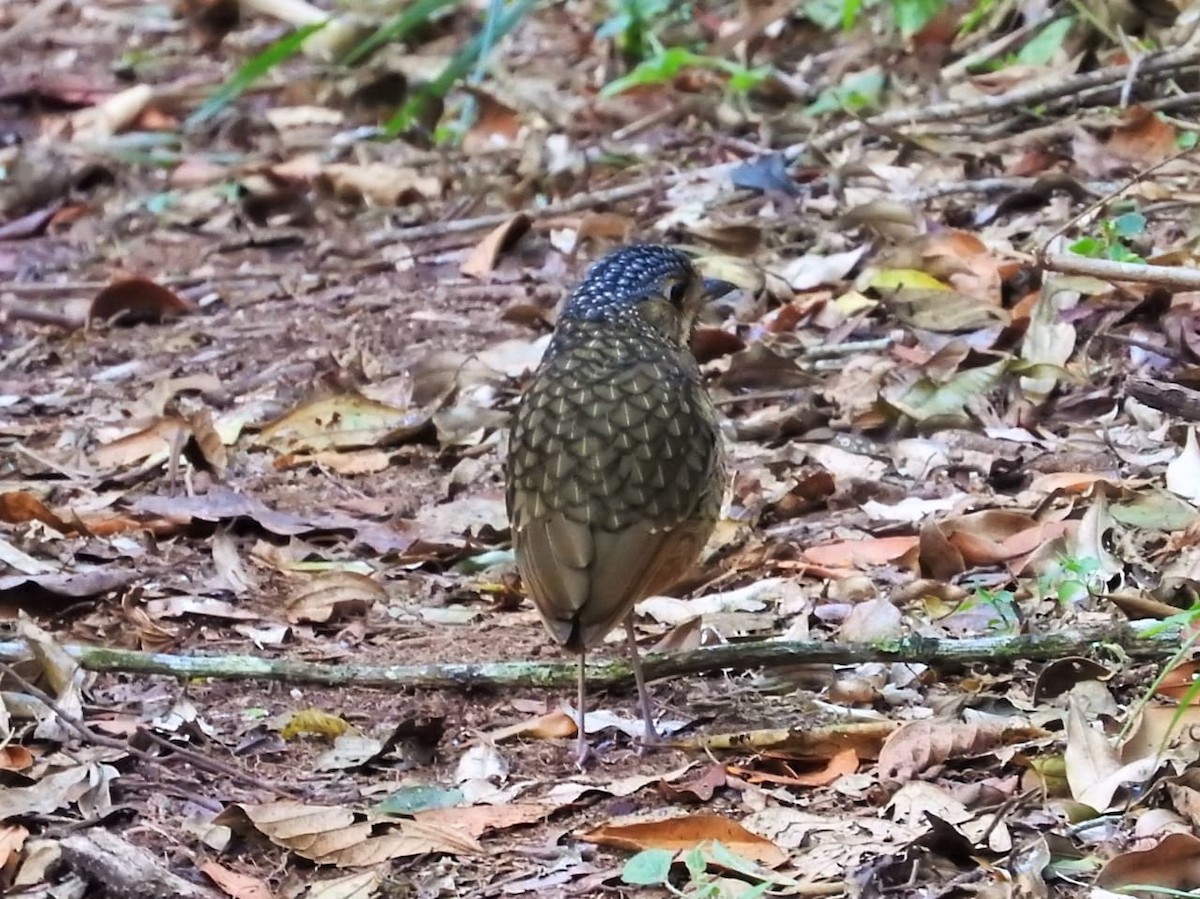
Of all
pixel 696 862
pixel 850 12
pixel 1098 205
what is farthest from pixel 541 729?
pixel 850 12

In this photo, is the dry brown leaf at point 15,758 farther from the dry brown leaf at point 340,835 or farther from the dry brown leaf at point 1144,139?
the dry brown leaf at point 1144,139

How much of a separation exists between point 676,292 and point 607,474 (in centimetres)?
87

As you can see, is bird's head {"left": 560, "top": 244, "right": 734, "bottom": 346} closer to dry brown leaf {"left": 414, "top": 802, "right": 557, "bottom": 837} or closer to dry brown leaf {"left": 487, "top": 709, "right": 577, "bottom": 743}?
dry brown leaf {"left": 487, "top": 709, "right": 577, "bottom": 743}

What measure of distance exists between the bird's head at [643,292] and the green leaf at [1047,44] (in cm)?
329

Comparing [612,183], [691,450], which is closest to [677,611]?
[691,450]

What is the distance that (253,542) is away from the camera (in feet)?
16.6

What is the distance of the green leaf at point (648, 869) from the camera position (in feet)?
10.3

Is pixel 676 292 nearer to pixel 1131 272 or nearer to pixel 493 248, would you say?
pixel 1131 272

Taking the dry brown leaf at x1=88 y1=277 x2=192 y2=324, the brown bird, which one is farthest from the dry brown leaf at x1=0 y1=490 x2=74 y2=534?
the dry brown leaf at x1=88 y1=277 x2=192 y2=324

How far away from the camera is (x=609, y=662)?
4180mm

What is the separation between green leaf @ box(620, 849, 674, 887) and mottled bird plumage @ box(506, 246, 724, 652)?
66 cm

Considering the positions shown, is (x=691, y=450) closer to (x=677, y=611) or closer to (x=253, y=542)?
(x=677, y=611)

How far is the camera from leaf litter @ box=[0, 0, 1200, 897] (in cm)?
339

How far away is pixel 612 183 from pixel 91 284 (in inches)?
86.7
